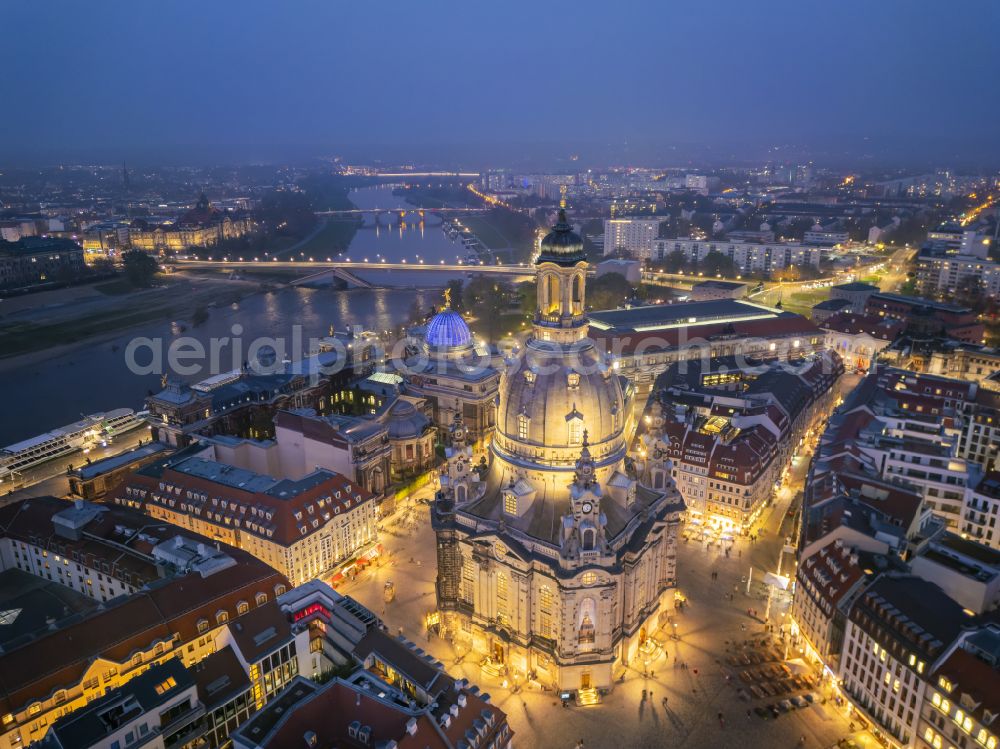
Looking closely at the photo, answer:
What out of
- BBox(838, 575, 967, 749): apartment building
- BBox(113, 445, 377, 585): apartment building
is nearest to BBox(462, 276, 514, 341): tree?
BBox(113, 445, 377, 585): apartment building

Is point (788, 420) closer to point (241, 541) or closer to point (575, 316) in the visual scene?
point (575, 316)

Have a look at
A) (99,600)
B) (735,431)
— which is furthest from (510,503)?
(99,600)

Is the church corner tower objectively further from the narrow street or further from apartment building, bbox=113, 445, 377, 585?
apartment building, bbox=113, 445, 377, 585

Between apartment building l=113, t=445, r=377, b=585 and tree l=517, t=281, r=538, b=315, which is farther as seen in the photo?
tree l=517, t=281, r=538, b=315

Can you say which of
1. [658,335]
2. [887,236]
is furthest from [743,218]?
[658,335]

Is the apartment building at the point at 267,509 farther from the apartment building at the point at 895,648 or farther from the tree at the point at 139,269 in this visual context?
the tree at the point at 139,269

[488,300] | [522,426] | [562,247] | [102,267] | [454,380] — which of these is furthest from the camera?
[102,267]

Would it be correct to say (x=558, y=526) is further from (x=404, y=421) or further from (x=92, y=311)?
(x=92, y=311)
